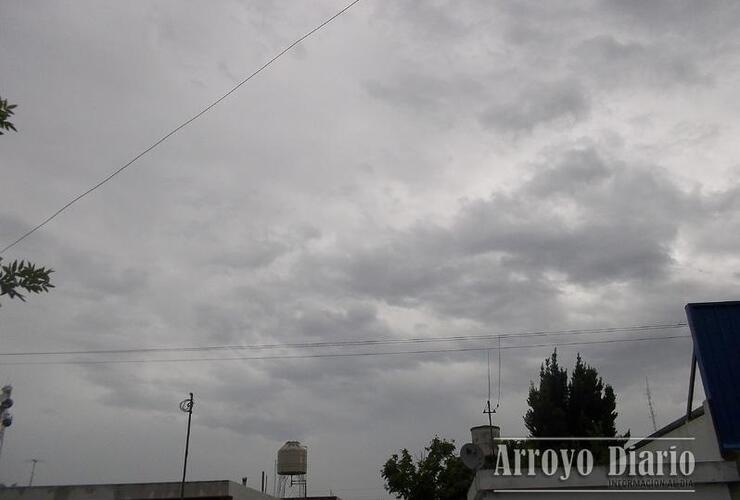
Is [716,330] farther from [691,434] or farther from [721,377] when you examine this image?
[691,434]

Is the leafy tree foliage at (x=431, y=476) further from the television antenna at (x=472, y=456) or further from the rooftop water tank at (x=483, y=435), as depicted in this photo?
the television antenna at (x=472, y=456)

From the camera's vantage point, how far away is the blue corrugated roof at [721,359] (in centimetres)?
1293

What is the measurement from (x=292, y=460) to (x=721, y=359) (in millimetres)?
38814

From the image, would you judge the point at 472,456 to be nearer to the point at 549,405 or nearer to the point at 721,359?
the point at 721,359

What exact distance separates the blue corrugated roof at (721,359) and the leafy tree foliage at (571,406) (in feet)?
97.3

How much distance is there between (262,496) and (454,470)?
740 inches

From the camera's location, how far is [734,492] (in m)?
12.8

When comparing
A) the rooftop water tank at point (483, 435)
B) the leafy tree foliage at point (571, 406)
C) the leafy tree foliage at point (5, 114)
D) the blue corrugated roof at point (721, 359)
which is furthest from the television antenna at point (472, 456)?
the leafy tree foliage at point (571, 406)

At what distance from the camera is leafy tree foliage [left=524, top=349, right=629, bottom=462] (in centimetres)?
4184

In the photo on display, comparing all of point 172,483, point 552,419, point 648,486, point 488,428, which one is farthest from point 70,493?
point 552,419

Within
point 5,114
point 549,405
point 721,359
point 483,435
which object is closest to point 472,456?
point 721,359

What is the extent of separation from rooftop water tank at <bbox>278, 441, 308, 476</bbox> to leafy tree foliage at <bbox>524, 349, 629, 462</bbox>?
58.9 ft

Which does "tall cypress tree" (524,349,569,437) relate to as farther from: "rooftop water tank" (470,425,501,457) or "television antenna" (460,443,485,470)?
"television antenna" (460,443,485,470)

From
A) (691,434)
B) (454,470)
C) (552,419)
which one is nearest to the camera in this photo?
(691,434)
